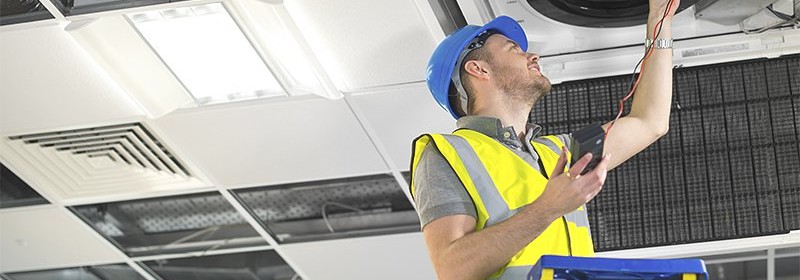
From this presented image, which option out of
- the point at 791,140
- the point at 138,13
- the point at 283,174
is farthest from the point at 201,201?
the point at 791,140

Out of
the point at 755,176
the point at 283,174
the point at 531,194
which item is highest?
the point at 283,174

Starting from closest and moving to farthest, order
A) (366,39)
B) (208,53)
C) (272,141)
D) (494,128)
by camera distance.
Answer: (494,128) < (366,39) < (208,53) < (272,141)

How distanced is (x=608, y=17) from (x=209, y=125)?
1.26 meters

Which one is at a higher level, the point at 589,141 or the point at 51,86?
the point at 51,86

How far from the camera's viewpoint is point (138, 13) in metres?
3.12

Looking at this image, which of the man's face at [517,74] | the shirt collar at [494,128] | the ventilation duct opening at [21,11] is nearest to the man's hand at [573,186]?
the shirt collar at [494,128]

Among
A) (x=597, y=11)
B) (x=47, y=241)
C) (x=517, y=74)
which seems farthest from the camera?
(x=47, y=241)

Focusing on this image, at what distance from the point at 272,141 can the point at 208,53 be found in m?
0.50

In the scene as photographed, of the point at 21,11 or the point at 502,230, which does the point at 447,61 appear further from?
the point at 21,11

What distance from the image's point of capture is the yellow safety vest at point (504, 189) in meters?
2.23

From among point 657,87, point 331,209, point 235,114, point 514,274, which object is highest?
point 235,114

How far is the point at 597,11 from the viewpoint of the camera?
118 inches

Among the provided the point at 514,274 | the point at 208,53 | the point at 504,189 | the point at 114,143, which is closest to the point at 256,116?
the point at 208,53

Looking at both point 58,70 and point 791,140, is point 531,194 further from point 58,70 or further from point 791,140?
point 58,70
